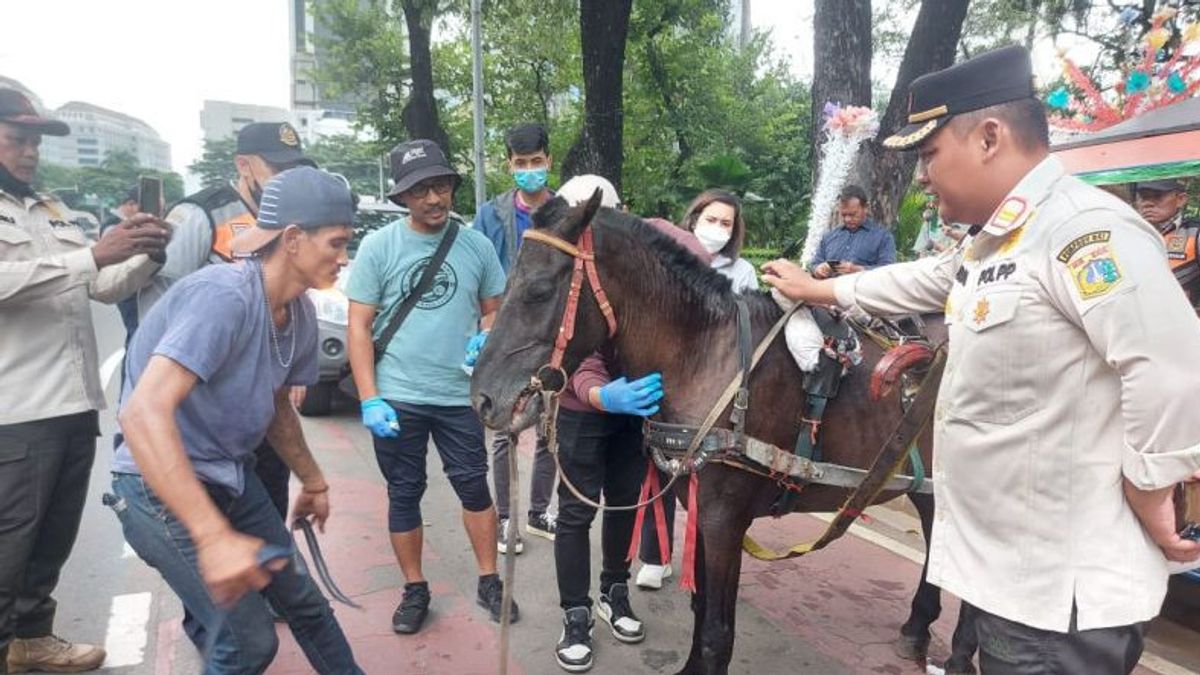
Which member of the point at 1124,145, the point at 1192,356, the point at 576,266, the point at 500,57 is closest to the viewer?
the point at 1192,356

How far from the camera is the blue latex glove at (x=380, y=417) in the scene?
3.06 metres

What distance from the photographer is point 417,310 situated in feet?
10.7

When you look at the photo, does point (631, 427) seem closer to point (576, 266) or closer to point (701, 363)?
point (701, 363)

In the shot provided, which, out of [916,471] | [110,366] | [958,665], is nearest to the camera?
[916,471]

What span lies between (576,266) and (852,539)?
10.1ft

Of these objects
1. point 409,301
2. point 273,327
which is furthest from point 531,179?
point 273,327

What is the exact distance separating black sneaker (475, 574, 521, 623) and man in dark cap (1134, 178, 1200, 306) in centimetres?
369

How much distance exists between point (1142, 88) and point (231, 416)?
5931 mm

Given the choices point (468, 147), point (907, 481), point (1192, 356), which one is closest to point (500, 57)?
point (468, 147)

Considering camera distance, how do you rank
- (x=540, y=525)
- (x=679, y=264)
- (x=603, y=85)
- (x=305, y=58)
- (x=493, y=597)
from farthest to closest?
(x=305, y=58), (x=603, y=85), (x=540, y=525), (x=493, y=597), (x=679, y=264)

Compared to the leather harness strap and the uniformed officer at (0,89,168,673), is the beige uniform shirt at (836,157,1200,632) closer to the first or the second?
the leather harness strap

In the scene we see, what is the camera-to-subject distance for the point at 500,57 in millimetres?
18500

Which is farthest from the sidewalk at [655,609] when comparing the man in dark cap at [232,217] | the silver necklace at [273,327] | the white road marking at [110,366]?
the white road marking at [110,366]

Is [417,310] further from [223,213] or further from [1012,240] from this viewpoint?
[1012,240]
